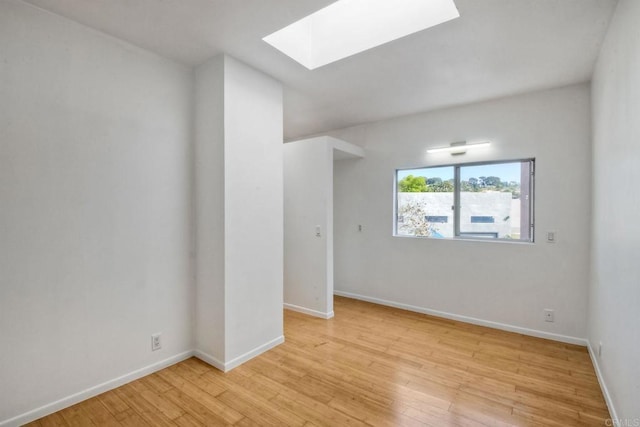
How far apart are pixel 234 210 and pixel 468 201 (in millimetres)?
2913

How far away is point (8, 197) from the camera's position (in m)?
1.83

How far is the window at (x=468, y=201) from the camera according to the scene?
11.2ft

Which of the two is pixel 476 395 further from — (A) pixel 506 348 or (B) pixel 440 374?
(A) pixel 506 348

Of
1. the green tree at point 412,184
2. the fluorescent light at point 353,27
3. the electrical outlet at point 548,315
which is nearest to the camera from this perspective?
the fluorescent light at point 353,27

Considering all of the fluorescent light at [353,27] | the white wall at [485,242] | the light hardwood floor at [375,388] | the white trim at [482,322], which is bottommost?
the light hardwood floor at [375,388]

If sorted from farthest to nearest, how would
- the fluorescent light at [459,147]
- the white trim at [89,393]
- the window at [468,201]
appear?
1. the fluorescent light at [459,147]
2. the window at [468,201]
3. the white trim at [89,393]

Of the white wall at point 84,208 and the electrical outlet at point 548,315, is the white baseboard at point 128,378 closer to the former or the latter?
the white wall at point 84,208

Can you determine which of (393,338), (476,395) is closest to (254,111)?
(393,338)

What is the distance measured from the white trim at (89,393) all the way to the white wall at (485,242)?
283 centimetres

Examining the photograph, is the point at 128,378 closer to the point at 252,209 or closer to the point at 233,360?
the point at 233,360

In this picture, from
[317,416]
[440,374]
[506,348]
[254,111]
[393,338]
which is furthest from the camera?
[393,338]

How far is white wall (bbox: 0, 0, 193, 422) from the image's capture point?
1.86 metres

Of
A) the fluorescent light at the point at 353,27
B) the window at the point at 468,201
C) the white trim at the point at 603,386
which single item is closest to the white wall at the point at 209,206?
the fluorescent light at the point at 353,27

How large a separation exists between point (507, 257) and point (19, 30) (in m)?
4.73
